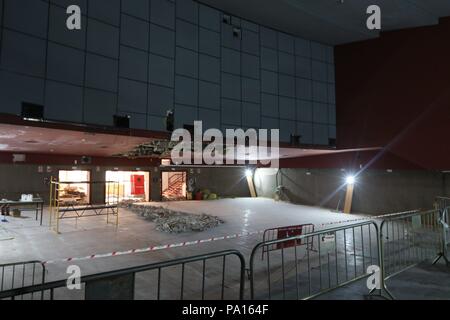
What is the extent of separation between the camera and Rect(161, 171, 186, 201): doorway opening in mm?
21600

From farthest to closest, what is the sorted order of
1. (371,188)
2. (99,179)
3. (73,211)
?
(99,179) < (371,188) < (73,211)

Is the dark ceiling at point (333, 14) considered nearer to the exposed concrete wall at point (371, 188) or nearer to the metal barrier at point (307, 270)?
the exposed concrete wall at point (371, 188)

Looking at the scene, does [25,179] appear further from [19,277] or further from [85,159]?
[19,277]

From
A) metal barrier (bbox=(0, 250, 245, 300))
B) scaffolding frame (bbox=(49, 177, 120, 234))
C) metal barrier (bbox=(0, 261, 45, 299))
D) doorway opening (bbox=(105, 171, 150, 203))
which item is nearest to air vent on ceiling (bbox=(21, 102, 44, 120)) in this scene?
scaffolding frame (bbox=(49, 177, 120, 234))

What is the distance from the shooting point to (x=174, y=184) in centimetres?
2188

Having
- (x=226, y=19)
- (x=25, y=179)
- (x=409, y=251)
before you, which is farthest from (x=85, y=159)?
(x=409, y=251)

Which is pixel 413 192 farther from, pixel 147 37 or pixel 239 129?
pixel 147 37

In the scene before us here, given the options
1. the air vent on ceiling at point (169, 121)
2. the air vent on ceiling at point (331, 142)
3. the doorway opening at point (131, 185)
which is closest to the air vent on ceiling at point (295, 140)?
the air vent on ceiling at point (331, 142)

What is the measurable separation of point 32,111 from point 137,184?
1336 centimetres

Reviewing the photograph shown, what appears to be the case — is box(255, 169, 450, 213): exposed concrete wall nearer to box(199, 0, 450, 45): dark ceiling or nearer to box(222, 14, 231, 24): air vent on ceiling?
box(199, 0, 450, 45): dark ceiling
